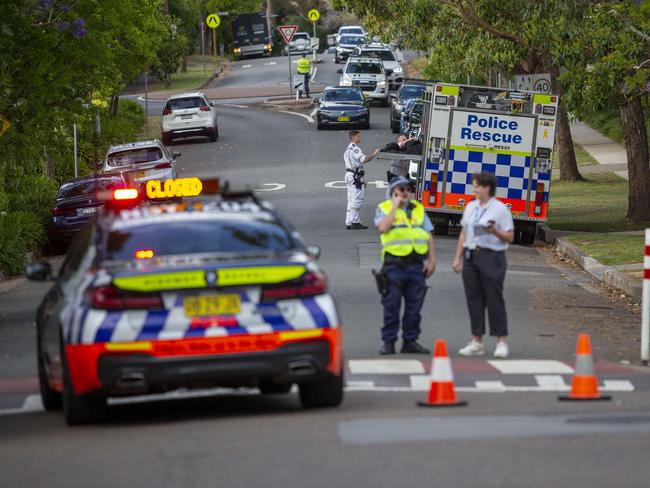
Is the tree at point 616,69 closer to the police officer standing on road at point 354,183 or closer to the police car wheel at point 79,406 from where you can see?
the police officer standing on road at point 354,183

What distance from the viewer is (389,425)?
9.60m

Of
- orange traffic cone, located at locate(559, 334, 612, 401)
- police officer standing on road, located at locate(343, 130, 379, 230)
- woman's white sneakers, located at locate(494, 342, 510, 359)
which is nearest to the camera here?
orange traffic cone, located at locate(559, 334, 612, 401)

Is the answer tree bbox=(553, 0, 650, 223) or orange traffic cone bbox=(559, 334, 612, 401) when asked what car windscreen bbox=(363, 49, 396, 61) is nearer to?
tree bbox=(553, 0, 650, 223)

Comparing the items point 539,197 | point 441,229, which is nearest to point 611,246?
point 539,197

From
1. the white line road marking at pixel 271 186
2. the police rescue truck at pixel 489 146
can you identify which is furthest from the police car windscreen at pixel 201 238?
the white line road marking at pixel 271 186

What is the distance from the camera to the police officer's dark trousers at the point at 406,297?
44.9 ft

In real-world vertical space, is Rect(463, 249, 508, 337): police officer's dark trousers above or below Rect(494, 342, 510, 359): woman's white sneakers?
above

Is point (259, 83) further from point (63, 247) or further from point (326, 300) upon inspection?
point (326, 300)

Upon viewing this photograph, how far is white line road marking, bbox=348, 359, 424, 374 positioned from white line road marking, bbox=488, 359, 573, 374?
2.39ft

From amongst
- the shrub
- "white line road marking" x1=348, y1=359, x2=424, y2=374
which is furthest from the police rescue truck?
"white line road marking" x1=348, y1=359, x2=424, y2=374

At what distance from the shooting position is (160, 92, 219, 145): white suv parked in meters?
46.9

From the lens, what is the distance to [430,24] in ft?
103

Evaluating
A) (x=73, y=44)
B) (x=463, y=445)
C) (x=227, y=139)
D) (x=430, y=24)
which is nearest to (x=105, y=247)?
(x=463, y=445)

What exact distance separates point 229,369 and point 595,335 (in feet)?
23.2
